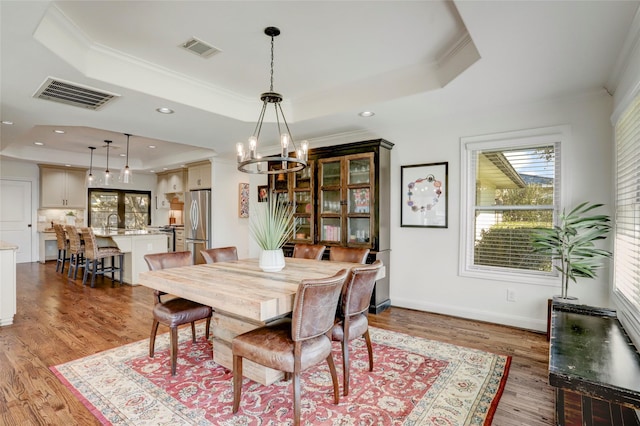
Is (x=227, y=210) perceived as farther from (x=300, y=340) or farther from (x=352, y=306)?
(x=300, y=340)

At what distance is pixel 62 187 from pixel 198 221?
4.30m

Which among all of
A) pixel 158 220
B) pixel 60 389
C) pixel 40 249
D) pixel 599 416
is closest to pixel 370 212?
pixel 599 416

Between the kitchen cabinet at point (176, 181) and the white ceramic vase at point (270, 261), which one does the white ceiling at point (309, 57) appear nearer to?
the white ceramic vase at point (270, 261)

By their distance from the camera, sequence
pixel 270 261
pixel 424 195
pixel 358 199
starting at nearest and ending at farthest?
pixel 270 261 → pixel 424 195 → pixel 358 199

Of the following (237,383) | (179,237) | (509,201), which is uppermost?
(509,201)

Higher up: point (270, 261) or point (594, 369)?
point (270, 261)

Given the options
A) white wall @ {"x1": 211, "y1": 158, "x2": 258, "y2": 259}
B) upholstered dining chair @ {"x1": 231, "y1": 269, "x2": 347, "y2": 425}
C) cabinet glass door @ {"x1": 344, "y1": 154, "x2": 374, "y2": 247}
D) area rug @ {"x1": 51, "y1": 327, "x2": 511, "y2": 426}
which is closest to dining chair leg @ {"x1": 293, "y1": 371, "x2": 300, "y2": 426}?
upholstered dining chair @ {"x1": 231, "y1": 269, "x2": 347, "y2": 425}

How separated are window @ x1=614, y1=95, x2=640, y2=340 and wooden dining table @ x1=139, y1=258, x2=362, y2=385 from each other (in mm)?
2090

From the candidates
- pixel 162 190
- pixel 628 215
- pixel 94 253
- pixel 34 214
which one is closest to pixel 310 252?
pixel 628 215

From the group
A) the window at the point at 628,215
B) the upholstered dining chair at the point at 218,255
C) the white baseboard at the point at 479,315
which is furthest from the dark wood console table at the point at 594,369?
the upholstered dining chair at the point at 218,255

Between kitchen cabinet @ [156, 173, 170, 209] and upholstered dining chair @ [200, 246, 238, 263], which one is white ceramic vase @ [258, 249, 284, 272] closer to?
upholstered dining chair @ [200, 246, 238, 263]

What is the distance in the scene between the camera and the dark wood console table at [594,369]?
1.48 m

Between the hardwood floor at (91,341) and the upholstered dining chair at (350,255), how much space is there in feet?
2.79

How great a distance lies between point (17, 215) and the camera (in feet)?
25.5
